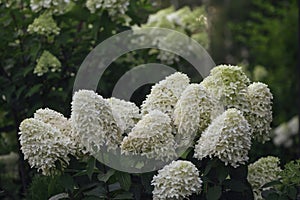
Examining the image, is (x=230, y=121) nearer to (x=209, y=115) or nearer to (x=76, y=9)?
(x=209, y=115)

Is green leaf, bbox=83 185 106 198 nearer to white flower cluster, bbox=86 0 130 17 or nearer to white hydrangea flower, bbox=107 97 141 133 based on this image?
white hydrangea flower, bbox=107 97 141 133

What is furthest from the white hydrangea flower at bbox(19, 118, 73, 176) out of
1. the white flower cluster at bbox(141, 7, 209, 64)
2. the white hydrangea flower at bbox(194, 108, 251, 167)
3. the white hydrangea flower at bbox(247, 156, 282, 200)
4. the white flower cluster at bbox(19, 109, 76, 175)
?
the white flower cluster at bbox(141, 7, 209, 64)

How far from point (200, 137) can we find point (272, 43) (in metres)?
5.51

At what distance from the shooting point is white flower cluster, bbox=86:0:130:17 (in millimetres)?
3447

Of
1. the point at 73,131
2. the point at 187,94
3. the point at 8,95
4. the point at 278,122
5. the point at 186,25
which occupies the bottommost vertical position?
the point at 73,131

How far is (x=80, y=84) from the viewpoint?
3.48 metres

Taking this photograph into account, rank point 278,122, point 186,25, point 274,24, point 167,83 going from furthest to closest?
point 274,24 < point 278,122 < point 186,25 < point 167,83

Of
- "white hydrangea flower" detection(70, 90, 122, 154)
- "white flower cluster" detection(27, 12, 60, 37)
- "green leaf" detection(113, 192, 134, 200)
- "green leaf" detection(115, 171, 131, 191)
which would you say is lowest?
"green leaf" detection(113, 192, 134, 200)

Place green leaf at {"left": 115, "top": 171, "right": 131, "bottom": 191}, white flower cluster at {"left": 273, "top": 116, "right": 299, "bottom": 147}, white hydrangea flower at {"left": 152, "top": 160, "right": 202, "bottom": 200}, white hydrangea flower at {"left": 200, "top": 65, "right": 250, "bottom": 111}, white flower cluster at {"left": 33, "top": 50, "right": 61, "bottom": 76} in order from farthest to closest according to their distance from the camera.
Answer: white flower cluster at {"left": 273, "top": 116, "right": 299, "bottom": 147}, white flower cluster at {"left": 33, "top": 50, "right": 61, "bottom": 76}, white hydrangea flower at {"left": 200, "top": 65, "right": 250, "bottom": 111}, green leaf at {"left": 115, "top": 171, "right": 131, "bottom": 191}, white hydrangea flower at {"left": 152, "top": 160, "right": 202, "bottom": 200}

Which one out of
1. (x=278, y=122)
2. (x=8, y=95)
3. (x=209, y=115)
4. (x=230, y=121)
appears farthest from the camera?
(x=278, y=122)

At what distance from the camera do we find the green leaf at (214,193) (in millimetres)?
2290

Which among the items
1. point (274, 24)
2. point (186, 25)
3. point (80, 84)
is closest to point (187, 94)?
point (80, 84)

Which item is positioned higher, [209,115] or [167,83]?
[167,83]

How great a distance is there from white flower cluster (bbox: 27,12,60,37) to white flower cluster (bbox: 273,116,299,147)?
143 inches
